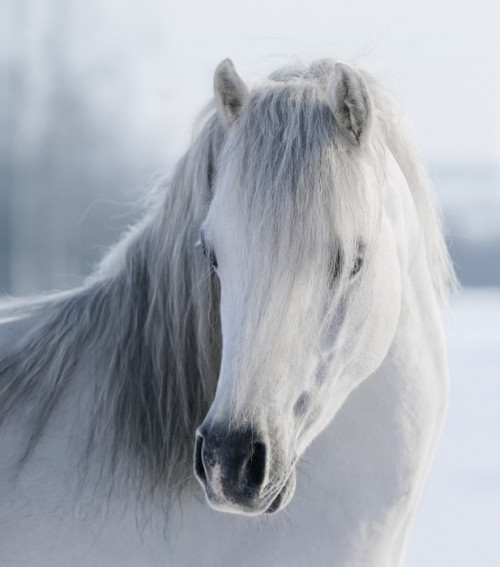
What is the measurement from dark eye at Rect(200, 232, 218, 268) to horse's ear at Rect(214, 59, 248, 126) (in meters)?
0.20

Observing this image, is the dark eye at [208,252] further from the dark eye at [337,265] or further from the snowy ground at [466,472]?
the snowy ground at [466,472]

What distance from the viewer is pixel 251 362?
3.65ft

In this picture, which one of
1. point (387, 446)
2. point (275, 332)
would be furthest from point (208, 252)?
point (387, 446)

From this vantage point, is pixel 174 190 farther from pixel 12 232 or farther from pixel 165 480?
pixel 12 232

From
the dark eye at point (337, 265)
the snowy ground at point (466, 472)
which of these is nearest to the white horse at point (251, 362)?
the dark eye at point (337, 265)

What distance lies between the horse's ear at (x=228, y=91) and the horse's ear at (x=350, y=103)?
15cm

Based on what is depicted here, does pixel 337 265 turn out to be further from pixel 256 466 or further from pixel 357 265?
pixel 256 466

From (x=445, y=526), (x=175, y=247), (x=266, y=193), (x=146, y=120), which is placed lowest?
(x=445, y=526)

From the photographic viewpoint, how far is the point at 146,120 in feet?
18.6

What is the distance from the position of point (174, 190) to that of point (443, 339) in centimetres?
55

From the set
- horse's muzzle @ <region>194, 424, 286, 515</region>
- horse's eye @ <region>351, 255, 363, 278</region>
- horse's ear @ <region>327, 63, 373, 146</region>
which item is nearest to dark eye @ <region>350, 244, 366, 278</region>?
horse's eye @ <region>351, 255, 363, 278</region>

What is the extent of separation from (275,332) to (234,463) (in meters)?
0.18

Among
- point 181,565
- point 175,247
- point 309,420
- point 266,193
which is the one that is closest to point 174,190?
→ point 175,247

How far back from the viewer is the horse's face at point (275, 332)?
1078mm
